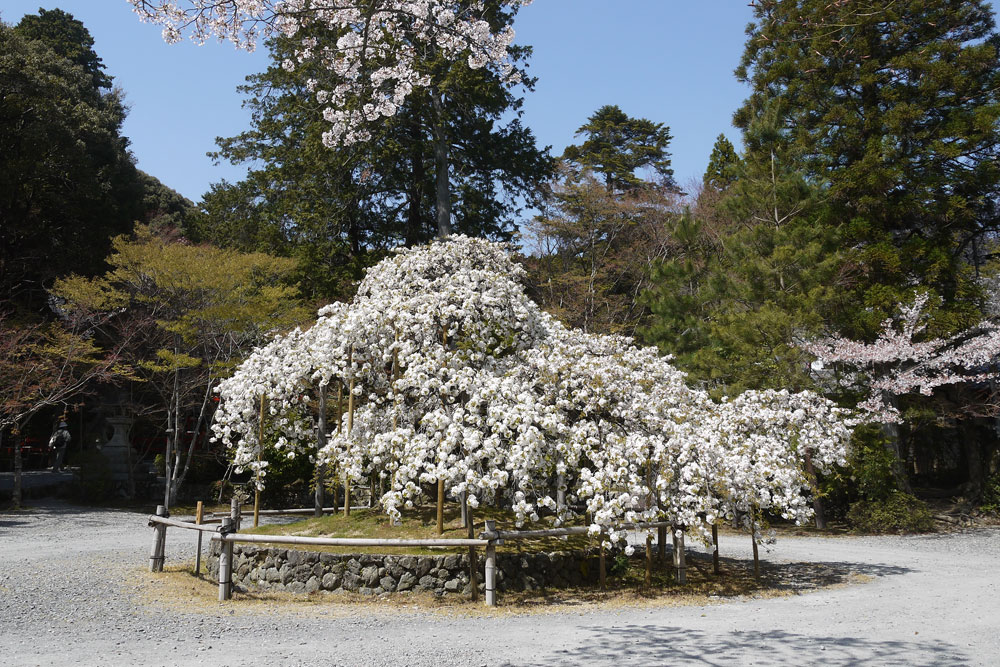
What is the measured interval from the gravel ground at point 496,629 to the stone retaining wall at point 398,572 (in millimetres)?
478

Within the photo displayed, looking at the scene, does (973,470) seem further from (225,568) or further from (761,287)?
(225,568)

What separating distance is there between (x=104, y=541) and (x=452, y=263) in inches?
329

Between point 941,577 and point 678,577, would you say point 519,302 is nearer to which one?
point 678,577

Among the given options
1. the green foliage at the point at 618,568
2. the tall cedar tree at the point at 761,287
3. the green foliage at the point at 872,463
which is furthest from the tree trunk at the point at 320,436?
the green foliage at the point at 872,463

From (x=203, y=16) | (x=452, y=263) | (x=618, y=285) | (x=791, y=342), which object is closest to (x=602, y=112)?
(x=618, y=285)

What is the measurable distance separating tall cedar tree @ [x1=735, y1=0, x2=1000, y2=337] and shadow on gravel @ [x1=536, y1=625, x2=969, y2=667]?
11675mm

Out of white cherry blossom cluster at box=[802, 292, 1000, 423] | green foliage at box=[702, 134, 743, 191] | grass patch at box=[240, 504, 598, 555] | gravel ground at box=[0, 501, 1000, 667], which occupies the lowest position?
gravel ground at box=[0, 501, 1000, 667]

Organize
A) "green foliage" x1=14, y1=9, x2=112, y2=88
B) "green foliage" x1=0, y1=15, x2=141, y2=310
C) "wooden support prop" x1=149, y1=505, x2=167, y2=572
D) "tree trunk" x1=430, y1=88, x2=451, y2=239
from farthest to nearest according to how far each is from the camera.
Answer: "green foliage" x1=14, y1=9, x2=112, y2=88 < "tree trunk" x1=430, y1=88, x2=451, y2=239 < "green foliage" x1=0, y1=15, x2=141, y2=310 < "wooden support prop" x1=149, y1=505, x2=167, y2=572

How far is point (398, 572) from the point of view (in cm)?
702

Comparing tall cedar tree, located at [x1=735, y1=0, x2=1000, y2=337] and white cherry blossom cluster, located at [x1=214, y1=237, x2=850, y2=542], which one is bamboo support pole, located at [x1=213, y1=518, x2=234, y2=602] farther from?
tall cedar tree, located at [x1=735, y1=0, x2=1000, y2=337]

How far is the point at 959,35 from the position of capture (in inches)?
626

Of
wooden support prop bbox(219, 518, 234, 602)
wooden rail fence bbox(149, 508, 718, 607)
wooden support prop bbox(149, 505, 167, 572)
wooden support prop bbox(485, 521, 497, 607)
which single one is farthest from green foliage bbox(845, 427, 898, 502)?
wooden support prop bbox(149, 505, 167, 572)

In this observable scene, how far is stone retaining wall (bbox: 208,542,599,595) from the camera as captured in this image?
6.98 metres

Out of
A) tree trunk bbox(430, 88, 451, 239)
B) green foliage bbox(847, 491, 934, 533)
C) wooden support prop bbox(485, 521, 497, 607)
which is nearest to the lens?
wooden support prop bbox(485, 521, 497, 607)
